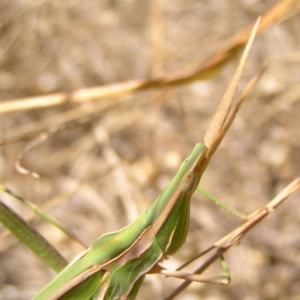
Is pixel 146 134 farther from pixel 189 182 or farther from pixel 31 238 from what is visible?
pixel 189 182

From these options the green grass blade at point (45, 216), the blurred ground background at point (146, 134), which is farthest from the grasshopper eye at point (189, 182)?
the blurred ground background at point (146, 134)

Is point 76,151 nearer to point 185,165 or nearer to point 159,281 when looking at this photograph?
point 159,281

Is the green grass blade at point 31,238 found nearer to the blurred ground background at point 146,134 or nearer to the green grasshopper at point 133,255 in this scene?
the green grasshopper at point 133,255

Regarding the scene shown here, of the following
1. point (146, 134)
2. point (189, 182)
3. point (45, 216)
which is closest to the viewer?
point (189, 182)

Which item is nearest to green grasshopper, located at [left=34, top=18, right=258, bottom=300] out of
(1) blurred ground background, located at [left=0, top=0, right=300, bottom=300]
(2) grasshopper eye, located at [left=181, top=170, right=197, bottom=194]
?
(2) grasshopper eye, located at [left=181, top=170, right=197, bottom=194]

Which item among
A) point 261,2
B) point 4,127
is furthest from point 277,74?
point 4,127

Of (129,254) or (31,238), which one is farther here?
(31,238)

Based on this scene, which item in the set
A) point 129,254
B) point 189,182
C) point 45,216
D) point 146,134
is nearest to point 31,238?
point 45,216
